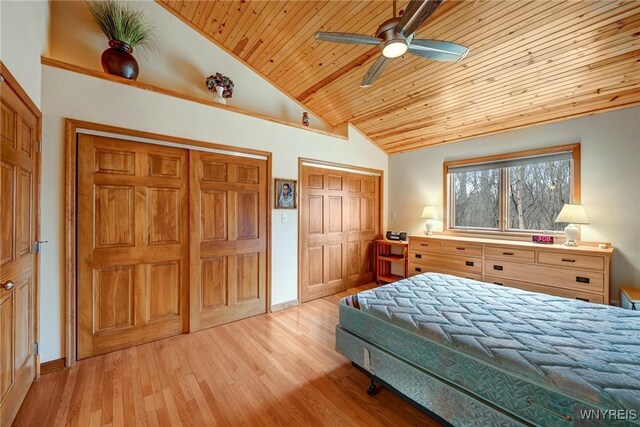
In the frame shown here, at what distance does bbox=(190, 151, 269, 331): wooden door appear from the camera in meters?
2.81

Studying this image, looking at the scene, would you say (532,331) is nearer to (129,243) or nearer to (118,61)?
(129,243)

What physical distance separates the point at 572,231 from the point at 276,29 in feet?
13.5

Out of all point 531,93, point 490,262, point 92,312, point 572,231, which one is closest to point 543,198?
point 572,231

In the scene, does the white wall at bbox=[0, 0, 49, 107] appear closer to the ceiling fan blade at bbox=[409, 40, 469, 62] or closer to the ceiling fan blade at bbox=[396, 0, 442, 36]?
the ceiling fan blade at bbox=[396, 0, 442, 36]

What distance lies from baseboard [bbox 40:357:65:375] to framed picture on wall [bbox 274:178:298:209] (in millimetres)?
2399

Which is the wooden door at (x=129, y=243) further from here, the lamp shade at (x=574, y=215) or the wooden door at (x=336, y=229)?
the lamp shade at (x=574, y=215)

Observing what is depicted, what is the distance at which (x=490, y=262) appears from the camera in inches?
129

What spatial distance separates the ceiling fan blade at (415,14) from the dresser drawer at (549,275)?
2.89 m

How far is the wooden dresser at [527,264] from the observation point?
104 inches

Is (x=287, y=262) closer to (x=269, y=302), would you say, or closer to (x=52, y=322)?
(x=269, y=302)

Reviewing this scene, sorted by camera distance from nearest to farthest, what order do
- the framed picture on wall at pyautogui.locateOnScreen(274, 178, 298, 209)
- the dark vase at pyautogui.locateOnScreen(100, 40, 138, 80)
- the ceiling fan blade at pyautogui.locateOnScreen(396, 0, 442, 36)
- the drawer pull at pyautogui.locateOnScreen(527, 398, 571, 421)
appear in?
1. the drawer pull at pyautogui.locateOnScreen(527, 398, 571, 421)
2. the ceiling fan blade at pyautogui.locateOnScreen(396, 0, 442, 36)
3. the dark vase at pyautogui.locateOnScreen(100, 40, 138, 80)
4. the framed picture on wall at pyautogui.locateOnScreen(274, 178, 298, 209)

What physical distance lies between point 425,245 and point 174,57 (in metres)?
4.22

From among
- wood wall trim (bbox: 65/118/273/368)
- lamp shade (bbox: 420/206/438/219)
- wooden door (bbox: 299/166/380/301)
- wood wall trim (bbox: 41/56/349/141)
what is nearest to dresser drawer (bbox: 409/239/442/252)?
lamp shade (bbox: 420/206/438/219)

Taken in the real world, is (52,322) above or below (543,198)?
below
